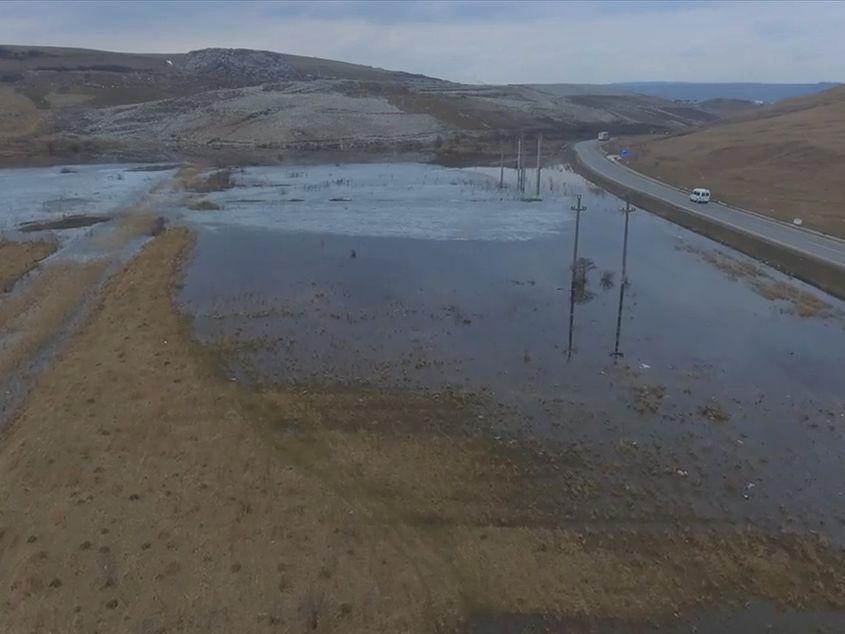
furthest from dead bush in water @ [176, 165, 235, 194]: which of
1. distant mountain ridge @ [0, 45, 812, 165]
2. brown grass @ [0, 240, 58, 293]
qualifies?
brown grass @ [0, 240, 58, 293]

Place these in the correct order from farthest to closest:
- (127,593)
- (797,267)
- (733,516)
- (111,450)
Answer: (797,267) → (111,450) → (733,516) → (127,593)

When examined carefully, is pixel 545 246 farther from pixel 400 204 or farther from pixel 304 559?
pixel 304 559

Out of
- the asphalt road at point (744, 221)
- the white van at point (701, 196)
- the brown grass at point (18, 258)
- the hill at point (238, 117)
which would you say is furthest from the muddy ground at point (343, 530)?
the hill at point (238, 117)

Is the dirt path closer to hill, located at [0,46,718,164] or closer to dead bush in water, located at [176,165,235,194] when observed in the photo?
dead bush in water, located at [176,165,235,194]

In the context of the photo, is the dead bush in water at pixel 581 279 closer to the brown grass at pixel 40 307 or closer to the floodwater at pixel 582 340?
the floodwater at pixel 582 340

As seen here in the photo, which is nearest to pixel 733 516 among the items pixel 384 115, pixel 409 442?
pixel 409 442

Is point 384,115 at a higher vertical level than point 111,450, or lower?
higher

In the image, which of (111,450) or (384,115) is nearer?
(111,450)
